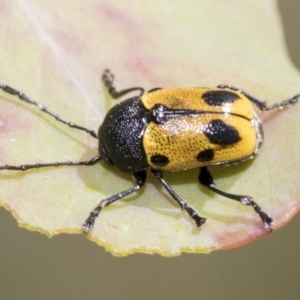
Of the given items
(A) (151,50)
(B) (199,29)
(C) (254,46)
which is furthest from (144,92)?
(C) (254,46)

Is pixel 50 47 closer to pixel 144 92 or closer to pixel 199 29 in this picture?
pixel 144 92

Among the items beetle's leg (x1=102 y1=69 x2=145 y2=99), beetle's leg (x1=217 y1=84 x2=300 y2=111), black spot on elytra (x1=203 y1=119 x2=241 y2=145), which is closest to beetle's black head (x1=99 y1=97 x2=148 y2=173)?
beetle's leg (x1=102 y1=69 x2=145 y2=99)

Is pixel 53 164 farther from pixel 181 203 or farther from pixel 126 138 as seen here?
pixel 181 203

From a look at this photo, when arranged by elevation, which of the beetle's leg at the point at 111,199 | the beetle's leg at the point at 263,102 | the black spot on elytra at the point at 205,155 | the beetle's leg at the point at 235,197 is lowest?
the beetle's leg at the point at 111,199

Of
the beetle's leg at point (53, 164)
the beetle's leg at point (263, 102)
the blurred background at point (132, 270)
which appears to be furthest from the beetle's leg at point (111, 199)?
the blurred background at point (132, 270)

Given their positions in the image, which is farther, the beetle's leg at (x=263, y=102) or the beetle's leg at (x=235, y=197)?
the beetle's leg at (x=263, y=102)

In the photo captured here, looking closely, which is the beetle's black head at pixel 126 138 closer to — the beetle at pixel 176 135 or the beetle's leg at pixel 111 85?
the beetle at pixel 176 135
